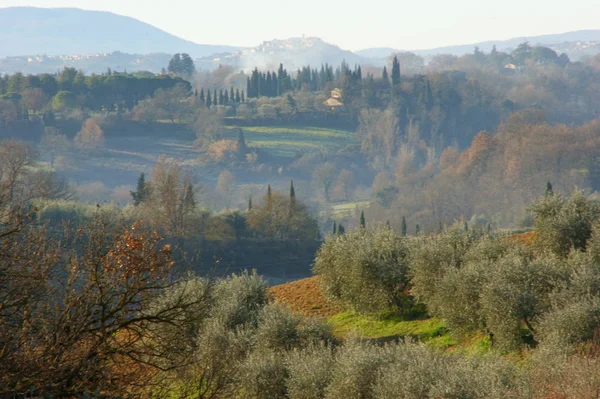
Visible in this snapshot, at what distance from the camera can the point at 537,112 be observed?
17338cm

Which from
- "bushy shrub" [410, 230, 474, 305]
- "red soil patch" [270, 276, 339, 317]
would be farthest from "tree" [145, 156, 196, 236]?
"bushy shrub" [410, 230, 474, 305]

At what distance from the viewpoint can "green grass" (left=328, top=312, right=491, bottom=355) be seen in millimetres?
22730

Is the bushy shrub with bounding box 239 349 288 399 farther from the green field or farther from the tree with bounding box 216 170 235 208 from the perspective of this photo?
the green field

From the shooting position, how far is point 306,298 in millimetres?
33781

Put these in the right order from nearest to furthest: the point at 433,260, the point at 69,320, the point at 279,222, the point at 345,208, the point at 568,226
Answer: the point at 69,320 → the point at 568,226 → the point at 433,260 → the point at 279,222 → the point at 345,208

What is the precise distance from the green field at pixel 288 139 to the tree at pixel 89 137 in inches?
1135

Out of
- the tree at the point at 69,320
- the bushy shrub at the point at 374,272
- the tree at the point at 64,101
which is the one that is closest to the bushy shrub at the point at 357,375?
the tree at the point at 69,320

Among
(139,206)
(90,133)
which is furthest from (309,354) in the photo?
(90,133)

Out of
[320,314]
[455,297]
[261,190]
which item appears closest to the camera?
[455,297]

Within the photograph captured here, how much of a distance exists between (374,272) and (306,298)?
6.59 metres

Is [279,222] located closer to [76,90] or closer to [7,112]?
[7,112]

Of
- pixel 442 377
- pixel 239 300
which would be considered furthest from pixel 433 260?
pixel 442 377

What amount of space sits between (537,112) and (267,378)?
537ft

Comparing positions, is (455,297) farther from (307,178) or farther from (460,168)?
(307,178)
